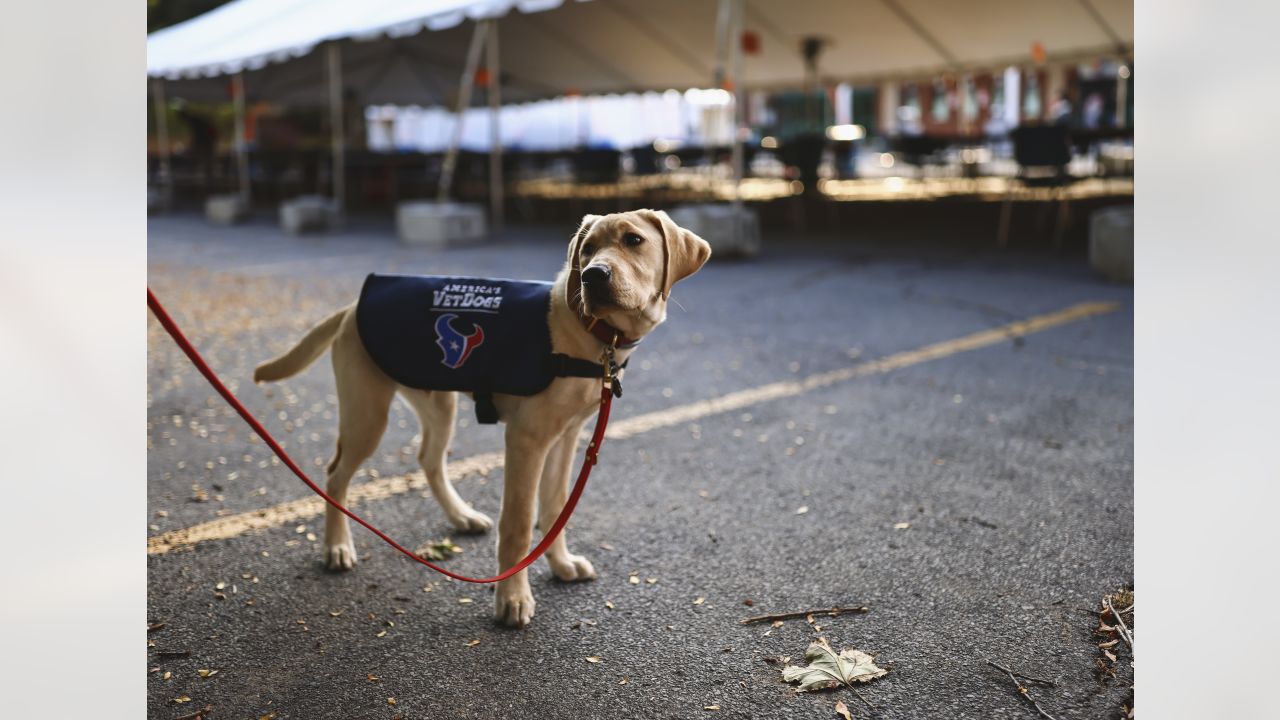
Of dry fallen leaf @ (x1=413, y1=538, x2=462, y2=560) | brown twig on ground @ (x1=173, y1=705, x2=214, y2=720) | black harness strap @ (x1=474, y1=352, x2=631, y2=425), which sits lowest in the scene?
brown twig on ground @ (x1=173, y1=705, x2=214, y2=720)

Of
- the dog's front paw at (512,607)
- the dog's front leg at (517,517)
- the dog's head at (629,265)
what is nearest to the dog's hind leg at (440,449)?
the dog's front leg at (517,517)

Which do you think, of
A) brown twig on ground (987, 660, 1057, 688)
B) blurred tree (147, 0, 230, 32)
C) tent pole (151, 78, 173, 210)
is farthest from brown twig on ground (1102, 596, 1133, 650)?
blurred tree (147, 0, 230, 32)

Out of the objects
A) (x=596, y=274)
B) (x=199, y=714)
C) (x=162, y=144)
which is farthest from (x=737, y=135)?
(x=162, y=144)

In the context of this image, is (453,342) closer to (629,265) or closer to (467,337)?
(467,337)

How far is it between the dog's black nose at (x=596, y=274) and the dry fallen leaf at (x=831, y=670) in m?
1.02

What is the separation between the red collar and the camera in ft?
8.38

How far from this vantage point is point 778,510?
363cm

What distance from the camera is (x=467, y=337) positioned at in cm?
275

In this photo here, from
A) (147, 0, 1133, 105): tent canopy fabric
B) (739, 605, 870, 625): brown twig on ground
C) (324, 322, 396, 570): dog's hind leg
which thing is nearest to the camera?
(739, 605, 870, 625): brown twig on ground

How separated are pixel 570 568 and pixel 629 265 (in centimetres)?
105

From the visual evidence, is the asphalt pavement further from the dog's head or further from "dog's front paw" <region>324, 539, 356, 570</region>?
the dog's head

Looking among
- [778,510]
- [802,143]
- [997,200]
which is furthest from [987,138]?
[778,510]

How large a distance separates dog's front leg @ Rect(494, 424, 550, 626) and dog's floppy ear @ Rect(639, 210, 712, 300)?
52 cm

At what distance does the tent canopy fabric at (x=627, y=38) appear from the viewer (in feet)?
41.4
